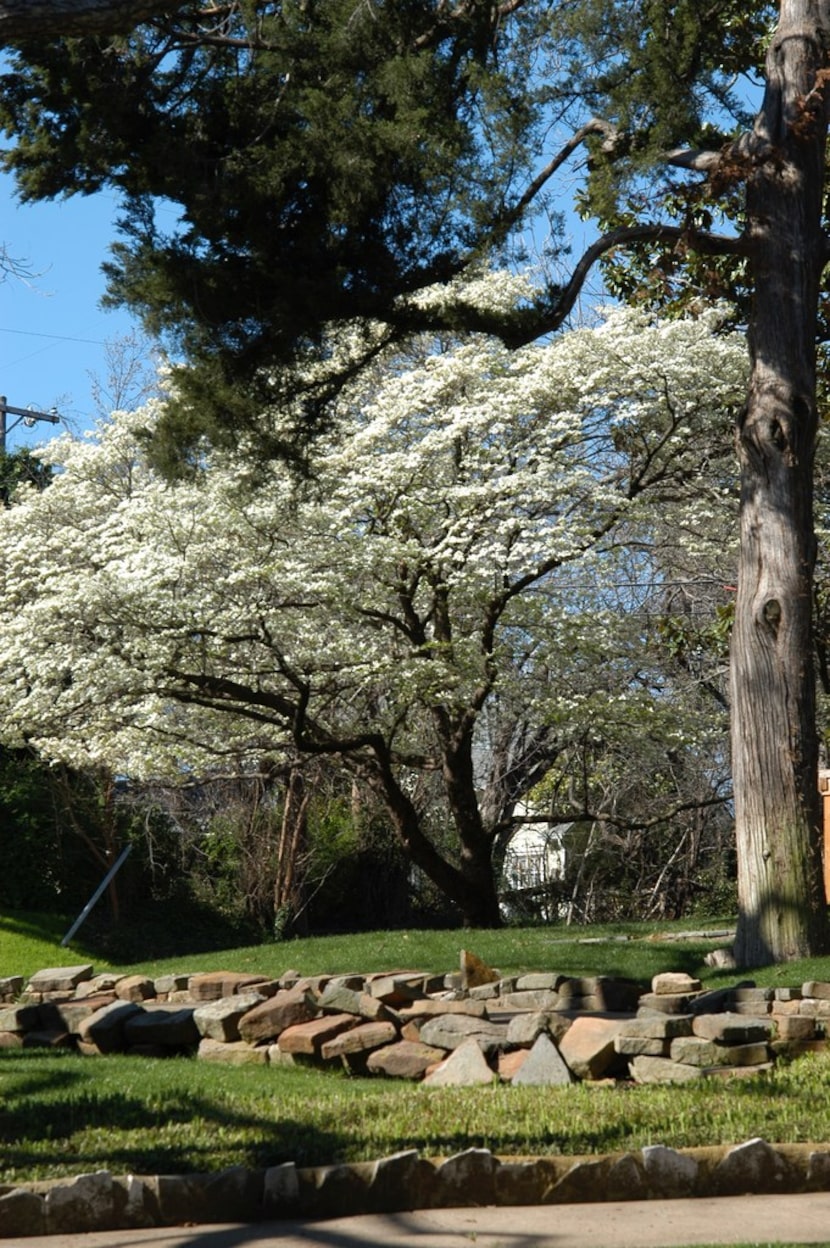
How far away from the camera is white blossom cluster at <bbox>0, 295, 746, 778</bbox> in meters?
15.4

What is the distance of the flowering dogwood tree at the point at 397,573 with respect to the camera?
15430 millimetres

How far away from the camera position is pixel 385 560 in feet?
51.2

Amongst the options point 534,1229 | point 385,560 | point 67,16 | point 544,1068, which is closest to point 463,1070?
point 544,1068

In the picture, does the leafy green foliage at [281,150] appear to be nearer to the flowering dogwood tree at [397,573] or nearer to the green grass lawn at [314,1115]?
the flowering dogwood tree at [397,573]

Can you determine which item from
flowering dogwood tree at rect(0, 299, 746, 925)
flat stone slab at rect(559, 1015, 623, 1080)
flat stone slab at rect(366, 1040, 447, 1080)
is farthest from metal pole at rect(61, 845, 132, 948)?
flat stone slab at rect(559, 1015, 623, 1080)

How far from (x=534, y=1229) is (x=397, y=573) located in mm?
11694

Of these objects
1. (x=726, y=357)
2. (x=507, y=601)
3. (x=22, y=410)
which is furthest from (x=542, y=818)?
(x=22, y=410)

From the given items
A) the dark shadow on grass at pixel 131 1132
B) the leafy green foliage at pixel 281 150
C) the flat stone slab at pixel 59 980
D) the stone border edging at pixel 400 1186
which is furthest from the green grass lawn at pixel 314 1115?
the leafy green foliage at pixel 281 150

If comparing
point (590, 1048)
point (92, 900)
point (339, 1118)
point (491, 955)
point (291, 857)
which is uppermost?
point (291, 857)

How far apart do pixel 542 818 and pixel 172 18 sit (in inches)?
404

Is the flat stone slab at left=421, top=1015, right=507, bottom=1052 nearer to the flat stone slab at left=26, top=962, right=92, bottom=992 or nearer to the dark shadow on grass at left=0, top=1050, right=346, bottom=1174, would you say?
the dark shadow on grass at left=0, top=1050, right=346, bottom=1174

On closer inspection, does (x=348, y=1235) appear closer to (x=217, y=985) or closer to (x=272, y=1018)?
(x=272, y=1018)

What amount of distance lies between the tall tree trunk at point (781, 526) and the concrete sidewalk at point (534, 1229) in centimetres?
685

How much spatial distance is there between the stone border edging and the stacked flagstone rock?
76.2 inches
